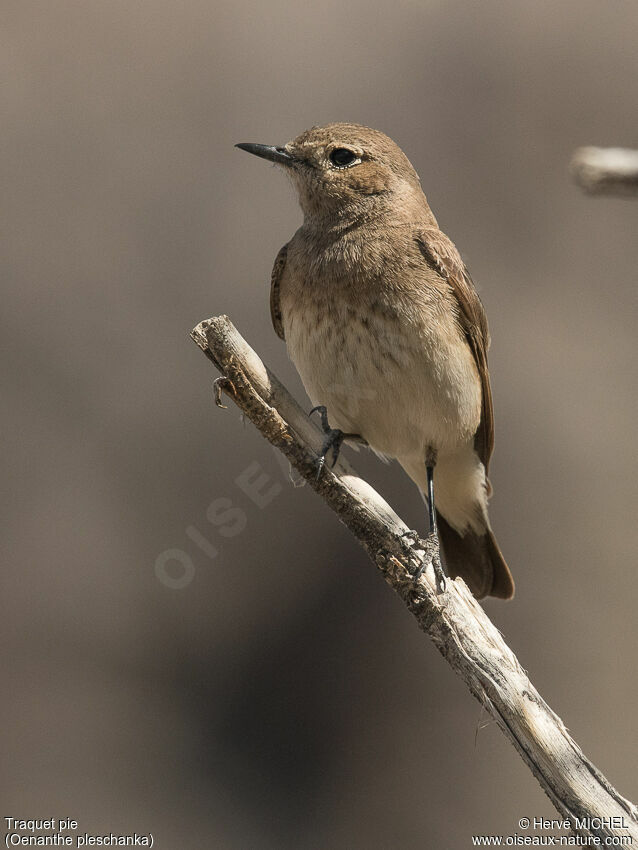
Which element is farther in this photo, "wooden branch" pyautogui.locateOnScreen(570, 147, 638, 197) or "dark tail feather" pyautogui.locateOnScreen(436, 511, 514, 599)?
"dark tail feather" pyautogui.locateOnScreen(436, 511, 514, 599)

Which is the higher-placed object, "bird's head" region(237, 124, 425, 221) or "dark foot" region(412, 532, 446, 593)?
"bird's head" region(237, 124, 425, 221)

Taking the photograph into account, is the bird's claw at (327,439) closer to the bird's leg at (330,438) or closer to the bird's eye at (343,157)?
the bird's leg at (330,438)

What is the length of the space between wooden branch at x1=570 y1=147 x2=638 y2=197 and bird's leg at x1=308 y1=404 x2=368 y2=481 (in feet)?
8.05

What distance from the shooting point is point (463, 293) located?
4961 millimetres

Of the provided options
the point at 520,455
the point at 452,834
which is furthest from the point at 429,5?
the point at 452,834

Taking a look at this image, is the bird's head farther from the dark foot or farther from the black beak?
the dark foot

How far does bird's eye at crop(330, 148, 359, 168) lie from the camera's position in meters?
5.30

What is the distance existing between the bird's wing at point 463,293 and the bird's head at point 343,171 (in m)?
0.35

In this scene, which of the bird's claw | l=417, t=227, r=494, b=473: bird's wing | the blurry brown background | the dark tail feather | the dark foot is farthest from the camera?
the blurry brown background

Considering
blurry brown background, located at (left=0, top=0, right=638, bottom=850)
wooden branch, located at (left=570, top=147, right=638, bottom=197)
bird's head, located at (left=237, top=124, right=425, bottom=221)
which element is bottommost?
blurry brown background, located at (left=0, top=0, right=638, bottom=850)

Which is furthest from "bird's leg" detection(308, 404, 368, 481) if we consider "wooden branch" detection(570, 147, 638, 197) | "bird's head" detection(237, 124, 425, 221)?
"wooden branch" detection(570, 147, 638, 197)

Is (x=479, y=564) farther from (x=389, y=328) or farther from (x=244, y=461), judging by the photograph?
(x=244, y=461)

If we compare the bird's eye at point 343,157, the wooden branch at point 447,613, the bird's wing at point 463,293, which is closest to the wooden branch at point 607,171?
the wooden branch at point 447,613

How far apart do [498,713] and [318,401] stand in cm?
202
